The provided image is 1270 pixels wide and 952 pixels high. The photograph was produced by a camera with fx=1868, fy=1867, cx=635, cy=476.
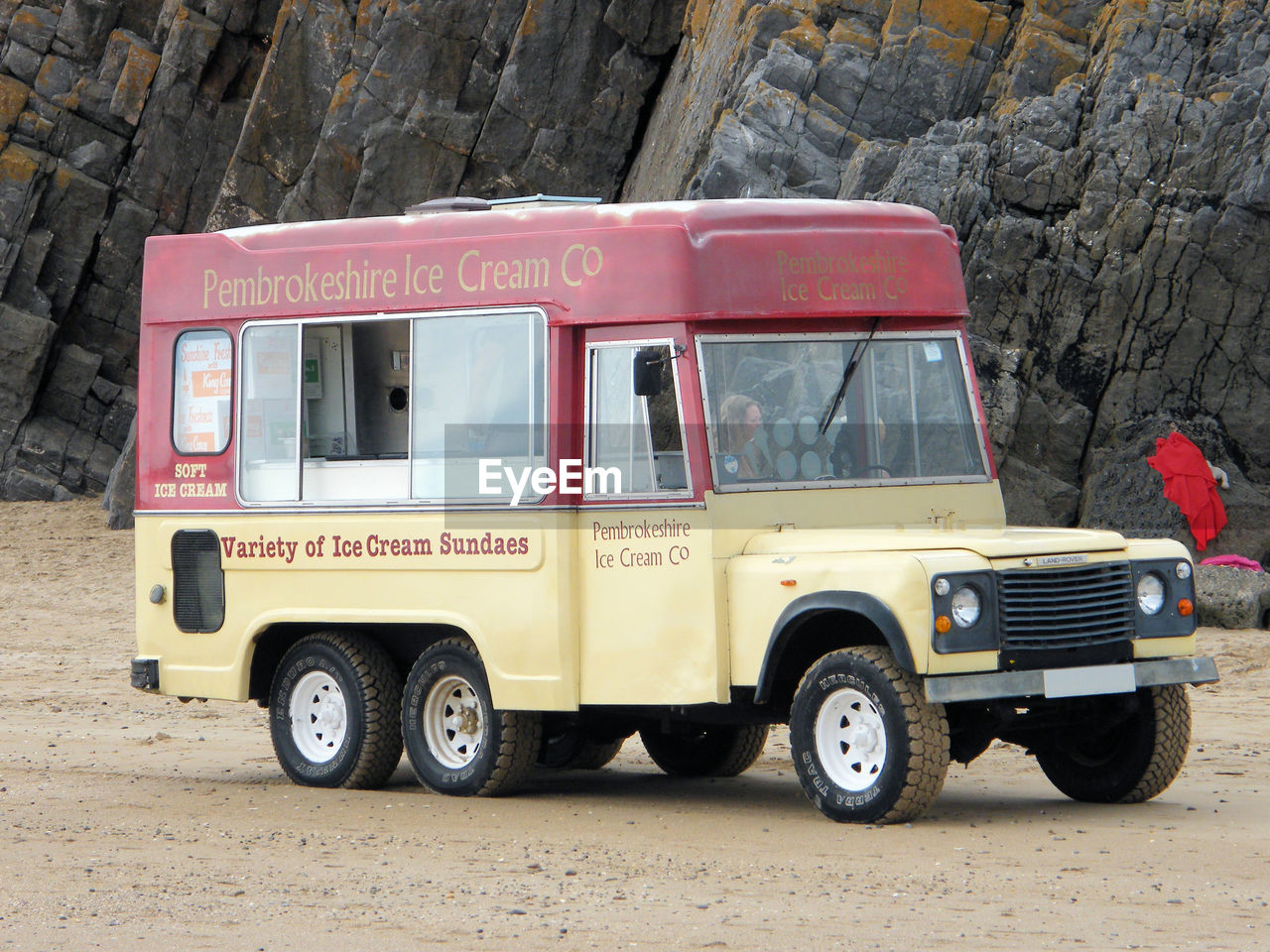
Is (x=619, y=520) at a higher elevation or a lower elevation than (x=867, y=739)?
higher

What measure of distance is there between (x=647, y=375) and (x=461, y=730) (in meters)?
2.54

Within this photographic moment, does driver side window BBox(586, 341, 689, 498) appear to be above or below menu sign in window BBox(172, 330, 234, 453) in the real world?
below

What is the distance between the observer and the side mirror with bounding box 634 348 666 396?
9297mm

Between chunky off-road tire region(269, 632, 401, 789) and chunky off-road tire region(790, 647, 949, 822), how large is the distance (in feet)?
9.43

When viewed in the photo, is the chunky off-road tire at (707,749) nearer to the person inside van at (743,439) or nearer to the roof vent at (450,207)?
the person inside van at (743,439)

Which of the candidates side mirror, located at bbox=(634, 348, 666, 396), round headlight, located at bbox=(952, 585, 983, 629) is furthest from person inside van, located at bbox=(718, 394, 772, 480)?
round headlight, located at bbox=(952, 585, 983, 629)

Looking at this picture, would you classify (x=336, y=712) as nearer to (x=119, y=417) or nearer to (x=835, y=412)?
(x=835, y=412)

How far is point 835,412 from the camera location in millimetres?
9781

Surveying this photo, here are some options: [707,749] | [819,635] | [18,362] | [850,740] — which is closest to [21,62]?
[18,362]

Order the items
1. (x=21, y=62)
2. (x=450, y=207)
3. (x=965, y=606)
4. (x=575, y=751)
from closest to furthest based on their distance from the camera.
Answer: (x=965, y=606)
(x=450, y=207)
(x=575, y=751)
(x=21, y=62)

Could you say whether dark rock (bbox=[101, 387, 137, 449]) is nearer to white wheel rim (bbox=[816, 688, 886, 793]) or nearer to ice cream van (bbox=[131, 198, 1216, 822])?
ice cream van (bbox=[131, 198, 1216, 822])

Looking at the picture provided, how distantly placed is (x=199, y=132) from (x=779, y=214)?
1032 inches

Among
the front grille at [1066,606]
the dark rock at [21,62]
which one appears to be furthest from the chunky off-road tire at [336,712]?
the dark rock at [21,62]

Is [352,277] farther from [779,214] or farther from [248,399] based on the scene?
[779,214]
